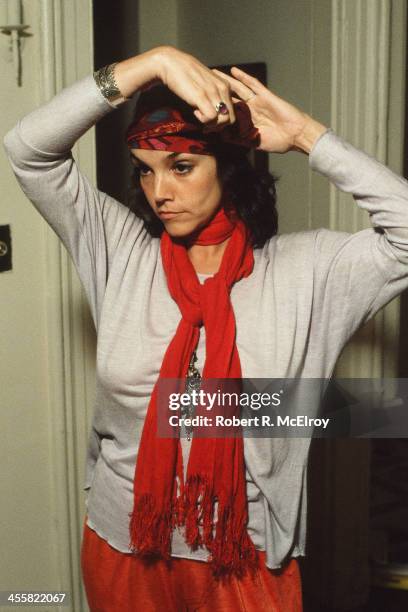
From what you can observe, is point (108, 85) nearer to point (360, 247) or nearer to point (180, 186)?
point (180, 186)

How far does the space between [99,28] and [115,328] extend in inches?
53.8

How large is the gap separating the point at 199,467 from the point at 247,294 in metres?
0.30

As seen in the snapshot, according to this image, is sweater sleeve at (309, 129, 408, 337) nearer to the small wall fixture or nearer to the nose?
the nose

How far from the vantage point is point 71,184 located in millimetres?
1414

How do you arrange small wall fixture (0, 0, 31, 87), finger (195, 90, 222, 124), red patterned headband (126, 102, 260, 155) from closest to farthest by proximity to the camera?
finger (195, 90, 222, 124) < red patterned headband (126, 102, 260, 155) < small wall fixture (0, 0, 31, 87)

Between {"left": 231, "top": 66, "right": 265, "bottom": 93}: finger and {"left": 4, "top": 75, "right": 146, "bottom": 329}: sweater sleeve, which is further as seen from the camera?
{"left": 231, "top": 66, "right": 265, "bottom": 93}: finger

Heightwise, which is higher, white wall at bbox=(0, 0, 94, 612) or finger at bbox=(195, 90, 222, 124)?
finger at bbox=(195, 90, 222, 124)

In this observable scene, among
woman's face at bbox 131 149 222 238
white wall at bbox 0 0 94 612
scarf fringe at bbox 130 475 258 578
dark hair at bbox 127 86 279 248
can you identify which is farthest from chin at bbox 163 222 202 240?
white wall at bbox 0 0 94 612

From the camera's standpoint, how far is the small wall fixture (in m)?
1.77

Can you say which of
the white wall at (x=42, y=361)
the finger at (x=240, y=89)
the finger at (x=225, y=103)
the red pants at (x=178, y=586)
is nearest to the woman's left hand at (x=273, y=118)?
the finger at (x=240, y=89)

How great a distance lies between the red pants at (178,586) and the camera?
57.2 inches

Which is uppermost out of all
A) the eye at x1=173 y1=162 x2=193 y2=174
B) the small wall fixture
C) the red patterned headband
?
the small wall fixture

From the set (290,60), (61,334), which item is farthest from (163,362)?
(290,60)

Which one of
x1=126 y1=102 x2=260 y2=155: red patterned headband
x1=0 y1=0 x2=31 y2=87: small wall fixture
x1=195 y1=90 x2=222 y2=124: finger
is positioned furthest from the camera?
x1=0 y1=0 x2=31 y2=87: small wall fixture
